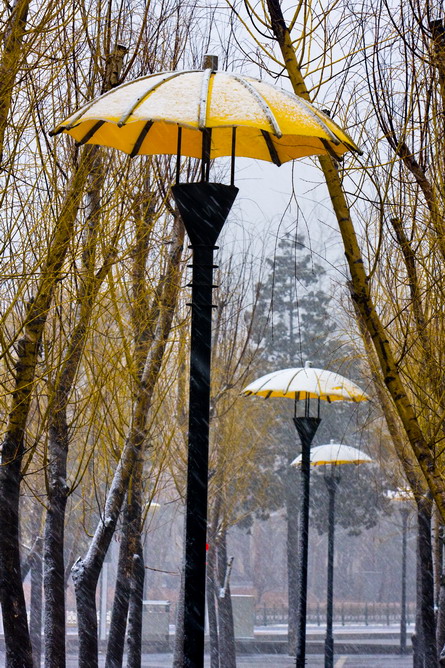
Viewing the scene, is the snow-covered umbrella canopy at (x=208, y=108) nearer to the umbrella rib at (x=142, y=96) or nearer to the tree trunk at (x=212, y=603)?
the umbrella rib at (x=142, y=96)

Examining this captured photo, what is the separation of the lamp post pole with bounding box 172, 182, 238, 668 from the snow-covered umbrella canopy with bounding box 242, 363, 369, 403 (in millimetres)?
5235

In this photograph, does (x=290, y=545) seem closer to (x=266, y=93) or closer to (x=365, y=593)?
(x=365, y=593)

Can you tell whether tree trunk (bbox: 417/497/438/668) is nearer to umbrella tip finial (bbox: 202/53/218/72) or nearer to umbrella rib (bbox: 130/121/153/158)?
umbrella rib (bbox: 130/121/153/158)

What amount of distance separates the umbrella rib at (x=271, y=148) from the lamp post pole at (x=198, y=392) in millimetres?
853

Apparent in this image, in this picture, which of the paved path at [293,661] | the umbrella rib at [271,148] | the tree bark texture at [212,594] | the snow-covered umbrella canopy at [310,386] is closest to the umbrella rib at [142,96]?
the umbrella rib at [271,148]

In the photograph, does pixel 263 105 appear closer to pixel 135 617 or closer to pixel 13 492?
pixel 13 492

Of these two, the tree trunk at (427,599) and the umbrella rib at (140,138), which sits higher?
the umbrella rib at (140,138)

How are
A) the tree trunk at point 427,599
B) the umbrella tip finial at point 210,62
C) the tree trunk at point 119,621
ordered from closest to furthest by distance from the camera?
1. the umbrella tip finial at point 210,62
2. the tree trunk at point 119,621
3. the tree trunk at point 427,599

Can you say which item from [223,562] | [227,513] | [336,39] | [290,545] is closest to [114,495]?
[336,39]

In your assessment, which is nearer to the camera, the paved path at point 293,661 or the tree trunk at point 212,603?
the tree trunk at point 212,603

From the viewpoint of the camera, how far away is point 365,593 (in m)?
46.7

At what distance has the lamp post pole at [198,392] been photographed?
3264 millimetres

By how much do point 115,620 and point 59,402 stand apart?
10.6 ft

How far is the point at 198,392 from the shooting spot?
334 cm
